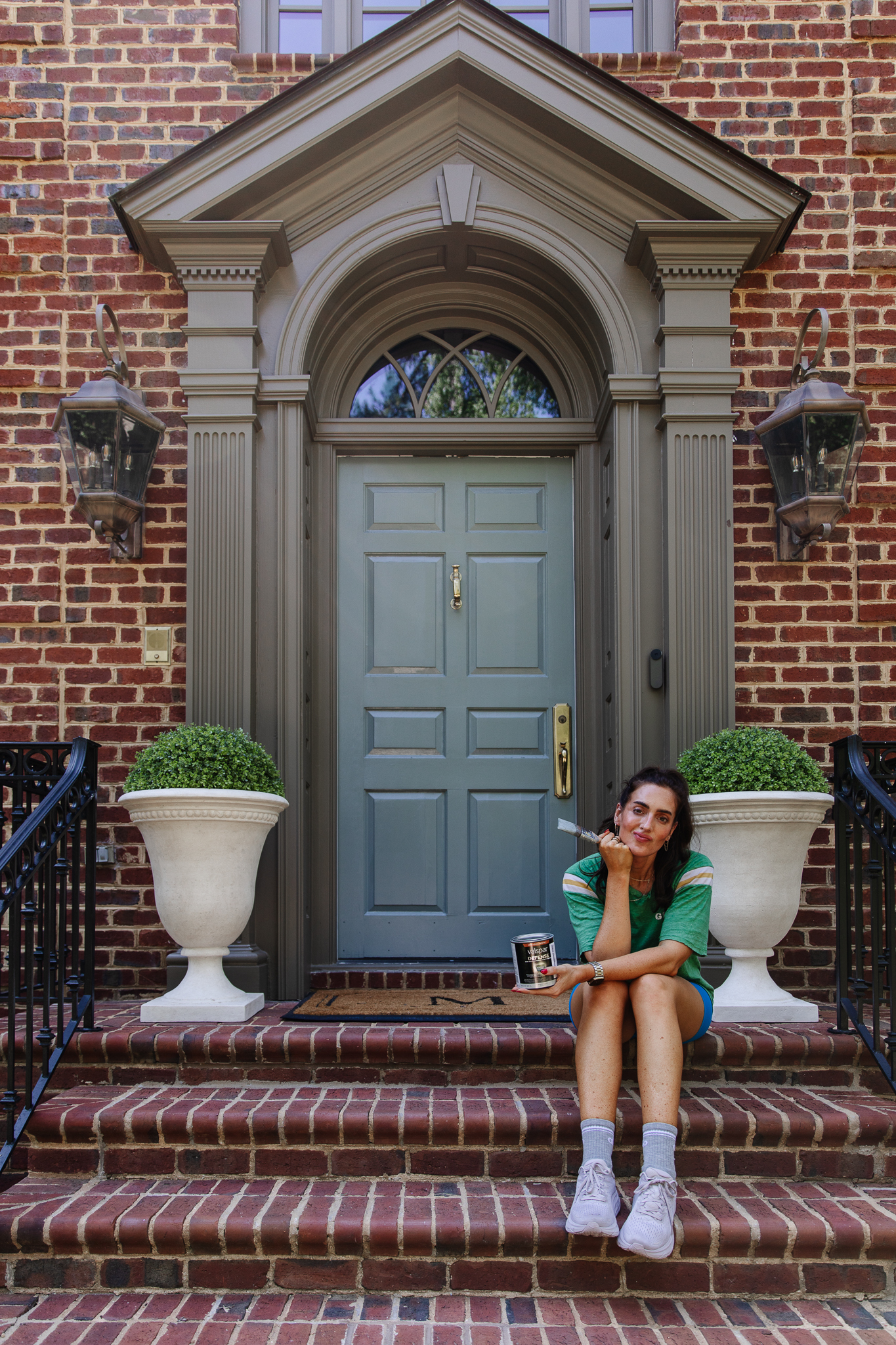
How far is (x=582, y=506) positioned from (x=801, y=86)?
1994 millimetres

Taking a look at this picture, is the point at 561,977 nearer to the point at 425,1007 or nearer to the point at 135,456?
the point at 425,1007

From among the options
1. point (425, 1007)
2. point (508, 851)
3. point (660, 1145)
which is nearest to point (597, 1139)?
point (660, 1145)

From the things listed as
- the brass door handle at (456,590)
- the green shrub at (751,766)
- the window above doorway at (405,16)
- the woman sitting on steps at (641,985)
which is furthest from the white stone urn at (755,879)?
the window above doorway at (405,16)

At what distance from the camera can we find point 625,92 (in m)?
4.05

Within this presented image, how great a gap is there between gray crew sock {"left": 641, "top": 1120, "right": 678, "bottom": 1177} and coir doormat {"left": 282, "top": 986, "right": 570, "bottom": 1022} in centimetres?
101

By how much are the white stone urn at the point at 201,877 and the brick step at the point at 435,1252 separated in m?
0.91

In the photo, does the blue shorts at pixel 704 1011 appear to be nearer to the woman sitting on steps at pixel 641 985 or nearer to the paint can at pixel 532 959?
the woman sitting on steps at pixel 641 985

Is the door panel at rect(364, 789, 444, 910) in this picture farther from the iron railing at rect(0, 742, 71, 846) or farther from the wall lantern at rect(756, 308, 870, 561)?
the wall lantern at rect(756, 308, 870, 561)

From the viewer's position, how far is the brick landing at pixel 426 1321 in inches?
88.1

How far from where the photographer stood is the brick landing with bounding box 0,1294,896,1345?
224cm

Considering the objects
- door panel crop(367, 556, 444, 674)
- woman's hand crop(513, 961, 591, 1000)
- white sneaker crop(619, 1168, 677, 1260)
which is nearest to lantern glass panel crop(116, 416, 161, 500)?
door panel crop(367, 556, 444, 674)

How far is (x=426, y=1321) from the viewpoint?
2.31m

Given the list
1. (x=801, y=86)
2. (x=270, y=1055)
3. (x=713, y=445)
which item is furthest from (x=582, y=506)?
(x=270, y=1055)

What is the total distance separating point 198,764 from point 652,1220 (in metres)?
1.98
